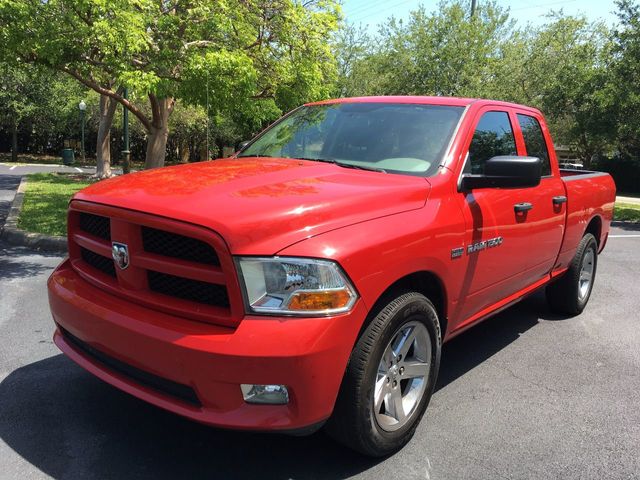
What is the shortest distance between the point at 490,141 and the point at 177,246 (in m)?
2.44

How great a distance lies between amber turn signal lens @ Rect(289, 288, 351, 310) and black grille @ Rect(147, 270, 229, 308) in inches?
12.5

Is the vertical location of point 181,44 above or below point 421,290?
above

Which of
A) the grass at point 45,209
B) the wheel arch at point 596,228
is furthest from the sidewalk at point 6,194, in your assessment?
the wheel arch at point 596,228

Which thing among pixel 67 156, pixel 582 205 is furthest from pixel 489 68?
pixel 67 156

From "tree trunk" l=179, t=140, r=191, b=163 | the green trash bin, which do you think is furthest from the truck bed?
"tree trunk" l=179, t=140, r=191, b=163

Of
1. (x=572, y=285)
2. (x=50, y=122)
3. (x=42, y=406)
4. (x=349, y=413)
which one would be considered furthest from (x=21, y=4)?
(x=50, y=122)

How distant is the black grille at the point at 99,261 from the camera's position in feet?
9.45

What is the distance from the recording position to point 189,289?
8.22 ft

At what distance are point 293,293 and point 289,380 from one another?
362 mm

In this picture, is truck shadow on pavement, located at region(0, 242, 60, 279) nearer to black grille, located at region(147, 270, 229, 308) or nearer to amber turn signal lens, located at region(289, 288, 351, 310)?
black grille, located at region(147, 270, 229, 308)

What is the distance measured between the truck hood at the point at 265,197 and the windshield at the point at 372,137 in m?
0.24

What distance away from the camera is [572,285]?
5.30 meters

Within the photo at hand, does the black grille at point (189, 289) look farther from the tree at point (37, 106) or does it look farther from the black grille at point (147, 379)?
the tree at point (37, 106)

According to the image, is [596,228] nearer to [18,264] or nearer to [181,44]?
[181,44]
